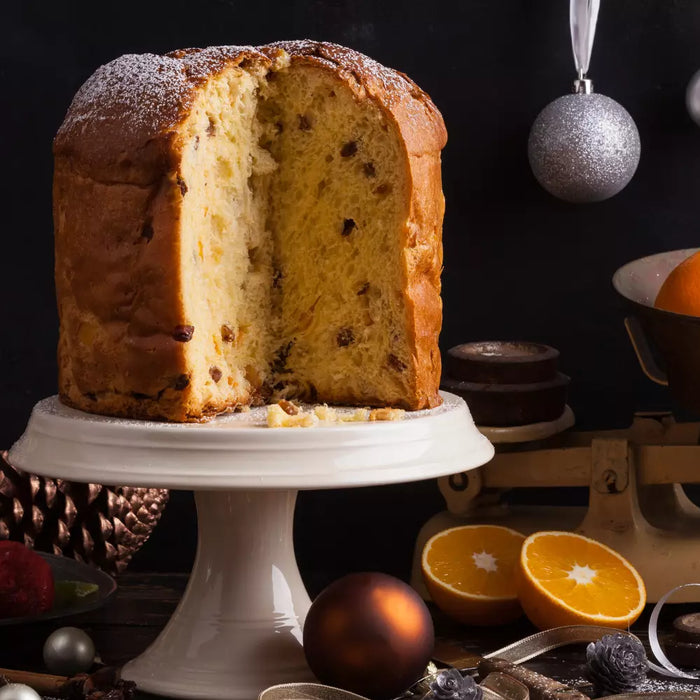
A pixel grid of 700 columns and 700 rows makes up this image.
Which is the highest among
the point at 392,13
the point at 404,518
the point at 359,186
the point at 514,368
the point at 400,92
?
the point at 392,13

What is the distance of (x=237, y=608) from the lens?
1.43m

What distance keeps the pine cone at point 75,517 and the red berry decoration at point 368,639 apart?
1.99 ft

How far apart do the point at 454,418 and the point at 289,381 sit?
0.26 m

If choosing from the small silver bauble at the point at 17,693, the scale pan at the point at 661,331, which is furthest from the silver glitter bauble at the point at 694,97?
the small silver bauble at the point at 17,693

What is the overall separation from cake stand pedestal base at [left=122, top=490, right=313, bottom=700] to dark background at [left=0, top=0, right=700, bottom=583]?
590mm

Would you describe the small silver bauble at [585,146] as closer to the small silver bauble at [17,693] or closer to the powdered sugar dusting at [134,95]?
the powdered sugar dusting at [134,95]

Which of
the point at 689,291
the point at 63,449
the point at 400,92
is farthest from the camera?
the point at 689,291

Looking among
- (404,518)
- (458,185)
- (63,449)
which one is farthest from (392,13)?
(63,449)

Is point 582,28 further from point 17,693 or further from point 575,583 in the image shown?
point 17,693

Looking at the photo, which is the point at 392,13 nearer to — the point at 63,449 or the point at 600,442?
the point at 600,442

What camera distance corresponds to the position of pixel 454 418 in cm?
136

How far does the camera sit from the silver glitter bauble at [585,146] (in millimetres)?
1792

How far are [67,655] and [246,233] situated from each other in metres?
0.58

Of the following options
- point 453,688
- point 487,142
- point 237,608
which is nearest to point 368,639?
point 453,688
